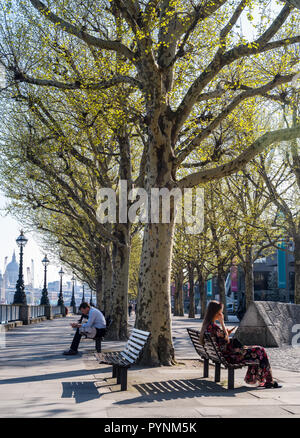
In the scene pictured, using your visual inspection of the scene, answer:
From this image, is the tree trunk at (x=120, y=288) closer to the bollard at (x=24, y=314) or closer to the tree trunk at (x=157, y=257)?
the tree trunk at (x=157, y=257)

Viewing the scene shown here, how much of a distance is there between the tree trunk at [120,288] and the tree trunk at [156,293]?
676cm

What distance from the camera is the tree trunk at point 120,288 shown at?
1884cm

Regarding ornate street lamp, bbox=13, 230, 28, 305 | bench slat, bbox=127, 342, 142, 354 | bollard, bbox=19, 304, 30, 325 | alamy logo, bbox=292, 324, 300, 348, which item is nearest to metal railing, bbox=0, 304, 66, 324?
bollard, bbox=19, 304, 30, 325

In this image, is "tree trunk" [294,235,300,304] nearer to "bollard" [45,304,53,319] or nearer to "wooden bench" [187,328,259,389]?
"wooden bench" [187,328,259,389]

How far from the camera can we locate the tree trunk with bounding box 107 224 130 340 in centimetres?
1884

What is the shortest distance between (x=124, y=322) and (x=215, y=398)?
11.7 meters

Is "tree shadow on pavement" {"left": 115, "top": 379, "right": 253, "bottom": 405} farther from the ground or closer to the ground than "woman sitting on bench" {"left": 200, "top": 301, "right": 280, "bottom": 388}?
closer to the ground

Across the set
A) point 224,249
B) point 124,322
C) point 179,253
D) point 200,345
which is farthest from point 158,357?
point 179,253

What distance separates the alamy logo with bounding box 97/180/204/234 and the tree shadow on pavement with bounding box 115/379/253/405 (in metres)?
3.85

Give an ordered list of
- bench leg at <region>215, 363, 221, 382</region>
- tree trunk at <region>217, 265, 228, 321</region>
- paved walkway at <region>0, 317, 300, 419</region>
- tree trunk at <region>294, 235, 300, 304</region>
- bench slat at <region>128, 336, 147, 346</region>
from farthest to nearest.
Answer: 1. tree trunk at <region>217, 265, 228, 321</region>
2. tree trunk at <region>294, 235, 300, 304</region>
3. bench leg at <region>215, 363, 221, 382</region>
4. bench slat at <region>128, 336, 147, 346</region>
5. paved walkway at <region>0, 317, 300, 419</region>

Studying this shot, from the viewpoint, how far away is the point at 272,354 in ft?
48.7

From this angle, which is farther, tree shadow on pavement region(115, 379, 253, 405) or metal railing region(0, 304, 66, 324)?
metal railing region(0, 304, 66, 324)

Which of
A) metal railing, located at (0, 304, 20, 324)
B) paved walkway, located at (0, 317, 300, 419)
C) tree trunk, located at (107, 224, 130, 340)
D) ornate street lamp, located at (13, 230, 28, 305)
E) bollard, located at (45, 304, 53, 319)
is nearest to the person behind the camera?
paved walkway, located at (0, 317, 300, 419)
